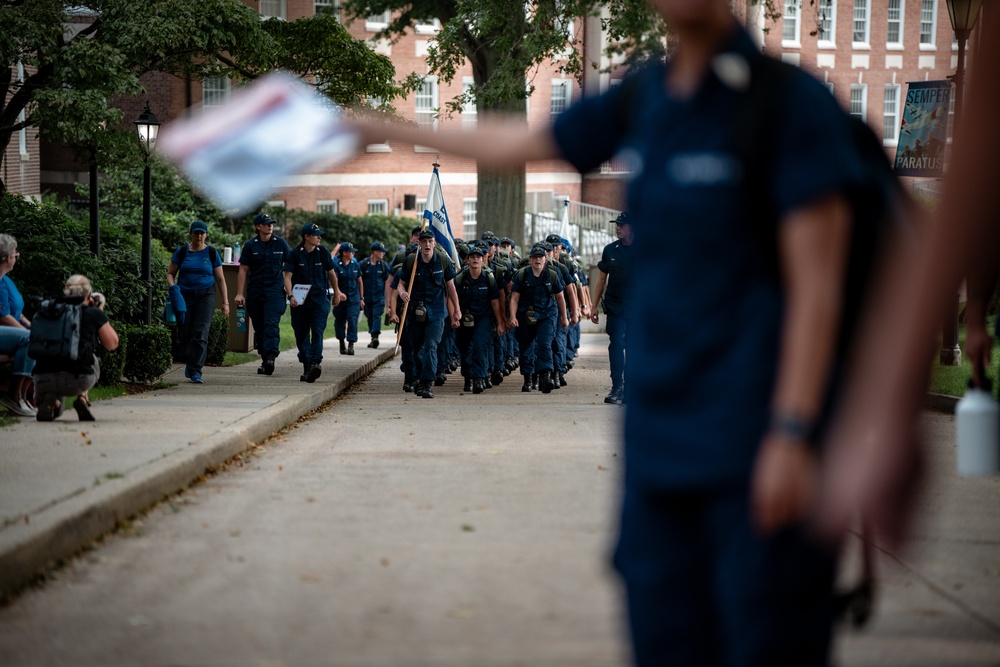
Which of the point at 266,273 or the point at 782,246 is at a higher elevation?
the point at 782,246

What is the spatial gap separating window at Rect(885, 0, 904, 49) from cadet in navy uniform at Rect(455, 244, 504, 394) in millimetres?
42995

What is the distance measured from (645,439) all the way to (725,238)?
0.45m

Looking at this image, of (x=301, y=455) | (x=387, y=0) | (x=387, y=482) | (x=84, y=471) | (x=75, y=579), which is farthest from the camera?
(x=387, y=0)

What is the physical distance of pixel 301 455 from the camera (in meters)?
11.2

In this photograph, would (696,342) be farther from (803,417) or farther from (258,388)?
(258,388)

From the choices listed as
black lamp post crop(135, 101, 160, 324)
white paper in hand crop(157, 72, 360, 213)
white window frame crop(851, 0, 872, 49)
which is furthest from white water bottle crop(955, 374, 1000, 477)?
white window frame crop(851, 0, 872, 49)

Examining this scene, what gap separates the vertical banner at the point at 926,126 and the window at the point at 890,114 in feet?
136

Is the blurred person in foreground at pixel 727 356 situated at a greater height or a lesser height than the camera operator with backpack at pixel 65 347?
greater

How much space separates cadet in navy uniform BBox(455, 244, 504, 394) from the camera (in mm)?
19141

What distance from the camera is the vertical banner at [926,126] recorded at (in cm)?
1825

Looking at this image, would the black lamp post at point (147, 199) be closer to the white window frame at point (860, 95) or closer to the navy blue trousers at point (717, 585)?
the navy blue trousers at point (717, 585)

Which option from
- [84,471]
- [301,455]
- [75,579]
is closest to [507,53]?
[301,455]

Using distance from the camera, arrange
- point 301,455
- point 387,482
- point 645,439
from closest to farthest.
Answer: point 645,439 < point 387,482 < point 301,455

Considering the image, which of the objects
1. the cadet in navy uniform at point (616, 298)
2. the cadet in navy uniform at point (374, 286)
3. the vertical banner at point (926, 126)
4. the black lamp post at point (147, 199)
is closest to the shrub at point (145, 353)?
the black lamp post at point (147, 199)
